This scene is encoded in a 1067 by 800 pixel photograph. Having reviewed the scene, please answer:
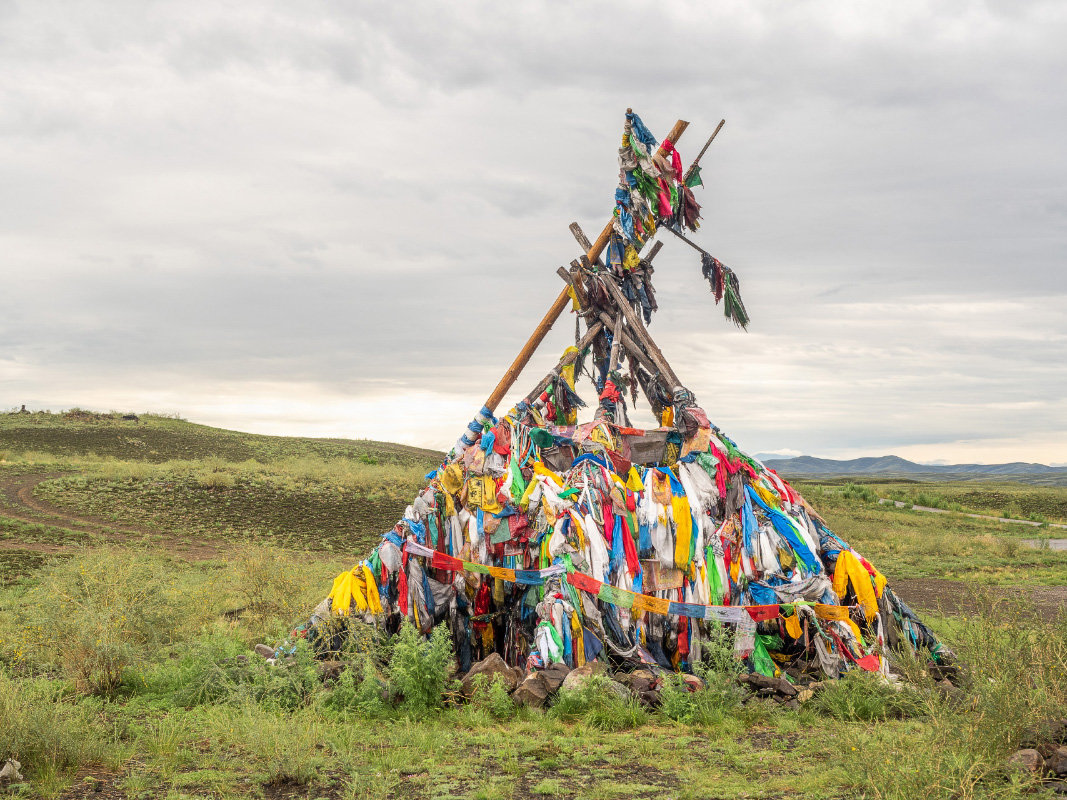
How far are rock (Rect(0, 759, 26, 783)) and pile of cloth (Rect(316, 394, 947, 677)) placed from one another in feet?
8.28

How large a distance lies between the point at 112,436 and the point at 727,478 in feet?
142

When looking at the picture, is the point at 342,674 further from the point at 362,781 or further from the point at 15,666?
the point at 15,666

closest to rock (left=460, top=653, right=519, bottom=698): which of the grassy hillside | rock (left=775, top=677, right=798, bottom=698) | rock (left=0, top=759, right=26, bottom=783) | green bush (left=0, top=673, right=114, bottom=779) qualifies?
rock (left=775, top=677, right=798, bottom=698)

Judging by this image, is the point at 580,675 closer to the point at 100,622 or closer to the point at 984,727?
the point at 984,727

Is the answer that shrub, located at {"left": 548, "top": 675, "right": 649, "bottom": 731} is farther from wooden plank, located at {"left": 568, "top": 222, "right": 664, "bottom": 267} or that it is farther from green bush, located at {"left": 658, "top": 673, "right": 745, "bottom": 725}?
wooden plank, located at {"left": 568, "top": 222, "right": 664, "bottom": 267}

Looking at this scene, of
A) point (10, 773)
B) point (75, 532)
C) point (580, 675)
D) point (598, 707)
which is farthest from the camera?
point (75, 532)

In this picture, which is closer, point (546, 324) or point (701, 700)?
point (701, 700)

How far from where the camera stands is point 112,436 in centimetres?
4350

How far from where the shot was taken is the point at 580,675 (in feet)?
19.8

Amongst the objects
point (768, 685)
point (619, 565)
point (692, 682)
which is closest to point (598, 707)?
point (692, 682)

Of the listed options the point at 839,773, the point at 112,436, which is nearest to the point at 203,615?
the point at 839,773

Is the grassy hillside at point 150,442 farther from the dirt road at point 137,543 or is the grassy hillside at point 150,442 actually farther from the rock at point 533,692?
the rock at point 533,692

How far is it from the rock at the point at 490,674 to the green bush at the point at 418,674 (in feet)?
0.55

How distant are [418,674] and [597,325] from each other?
149 inches
